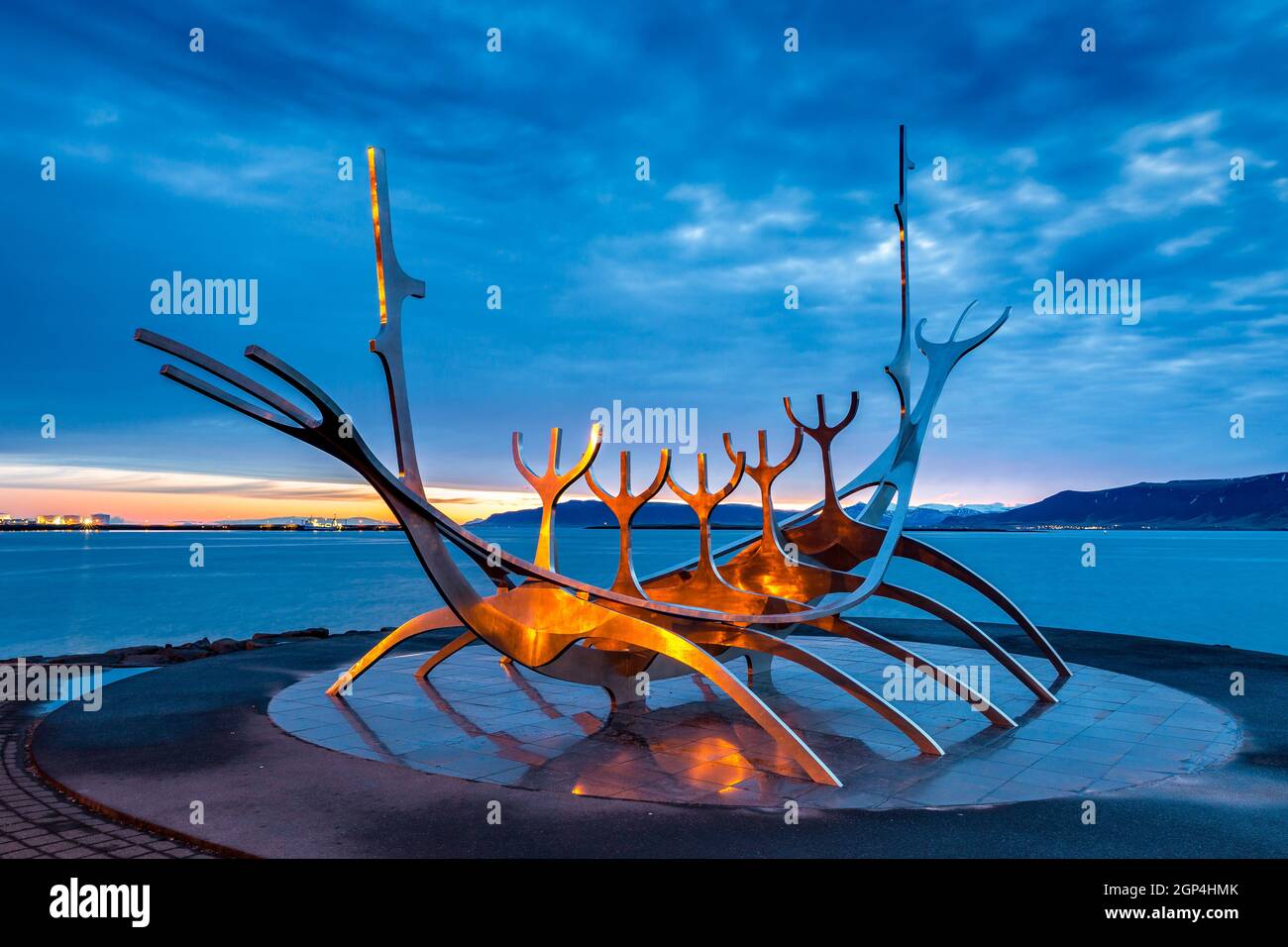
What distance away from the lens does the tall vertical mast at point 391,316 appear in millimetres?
9586

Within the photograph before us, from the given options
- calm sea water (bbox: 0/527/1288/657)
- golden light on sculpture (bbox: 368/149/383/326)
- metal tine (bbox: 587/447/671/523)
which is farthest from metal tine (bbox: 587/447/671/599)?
calm sea water (bbox: 0/527/1288/657)

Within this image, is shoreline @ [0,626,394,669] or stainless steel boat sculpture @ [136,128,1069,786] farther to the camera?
shoreline @ [0,626,394,669]

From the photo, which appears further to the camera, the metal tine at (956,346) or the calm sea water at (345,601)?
the calm sea water at (345,601)

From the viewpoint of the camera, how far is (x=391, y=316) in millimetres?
9703

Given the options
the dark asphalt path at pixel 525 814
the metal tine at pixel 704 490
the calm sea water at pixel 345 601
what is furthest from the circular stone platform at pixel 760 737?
the calm sea water at pixel 345 601

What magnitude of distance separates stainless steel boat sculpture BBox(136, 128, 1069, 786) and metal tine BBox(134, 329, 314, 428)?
0.04 feet

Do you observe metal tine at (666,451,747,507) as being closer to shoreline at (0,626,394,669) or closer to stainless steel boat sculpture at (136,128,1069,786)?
stainless steel boat sculpture at (136,128,1069,786)

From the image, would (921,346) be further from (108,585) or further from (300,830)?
(108,585)

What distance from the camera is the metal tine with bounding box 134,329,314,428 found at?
6.76 meters

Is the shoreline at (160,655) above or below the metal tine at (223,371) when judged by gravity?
below

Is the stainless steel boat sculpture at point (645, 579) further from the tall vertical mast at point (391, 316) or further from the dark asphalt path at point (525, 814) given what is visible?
the dark asphalt path at point (525, 814)

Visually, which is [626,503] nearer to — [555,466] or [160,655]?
[555,466]

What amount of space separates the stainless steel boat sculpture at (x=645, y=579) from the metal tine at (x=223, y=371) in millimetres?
13
